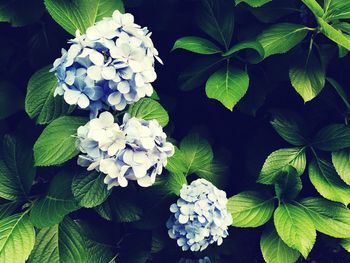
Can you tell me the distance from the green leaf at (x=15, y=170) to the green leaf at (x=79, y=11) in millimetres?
467

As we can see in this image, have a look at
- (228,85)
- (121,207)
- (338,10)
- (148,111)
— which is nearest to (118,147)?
(148,111)

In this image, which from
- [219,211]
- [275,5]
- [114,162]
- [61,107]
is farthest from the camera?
[275,5]

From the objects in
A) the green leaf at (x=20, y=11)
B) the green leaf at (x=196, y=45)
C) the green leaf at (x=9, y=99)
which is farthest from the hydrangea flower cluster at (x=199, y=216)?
the green leaf at (x=20, y=11)

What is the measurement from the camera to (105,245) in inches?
73.4

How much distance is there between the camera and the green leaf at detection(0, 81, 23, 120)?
1773 millimetres

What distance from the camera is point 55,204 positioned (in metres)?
1.58

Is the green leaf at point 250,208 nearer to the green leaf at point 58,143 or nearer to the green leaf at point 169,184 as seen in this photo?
the green leaf at point 169,184

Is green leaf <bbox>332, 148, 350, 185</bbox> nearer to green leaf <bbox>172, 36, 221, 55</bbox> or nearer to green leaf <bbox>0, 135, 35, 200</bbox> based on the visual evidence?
green leaf <bbox>172, 36, 221, 55</bbox>

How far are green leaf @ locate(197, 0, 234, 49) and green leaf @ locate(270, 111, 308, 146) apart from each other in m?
0.38

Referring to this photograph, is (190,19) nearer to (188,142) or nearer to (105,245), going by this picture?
(188,142)

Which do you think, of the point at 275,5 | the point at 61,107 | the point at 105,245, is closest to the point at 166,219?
the point at 105,245

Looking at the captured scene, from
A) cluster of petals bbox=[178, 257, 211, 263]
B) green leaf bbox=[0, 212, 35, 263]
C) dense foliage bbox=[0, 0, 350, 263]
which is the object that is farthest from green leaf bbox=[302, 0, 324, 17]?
green leaf bbox=[0, 212, 35, 263]

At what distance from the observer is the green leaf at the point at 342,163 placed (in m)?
1.84

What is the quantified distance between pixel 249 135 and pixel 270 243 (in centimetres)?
50
